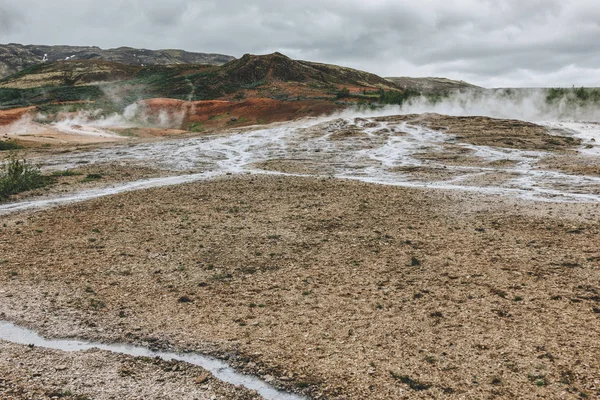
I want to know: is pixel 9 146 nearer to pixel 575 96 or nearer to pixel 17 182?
pixel 17 182

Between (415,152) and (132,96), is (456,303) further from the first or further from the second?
(132,96)

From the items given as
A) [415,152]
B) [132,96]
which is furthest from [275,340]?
[132,96]

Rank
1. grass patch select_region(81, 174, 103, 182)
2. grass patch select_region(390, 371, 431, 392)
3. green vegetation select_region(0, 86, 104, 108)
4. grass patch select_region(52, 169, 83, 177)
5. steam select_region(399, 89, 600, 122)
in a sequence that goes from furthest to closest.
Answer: green vegetation select_region(0, 86, 104, 108) < steam select_region(399, 89, 600, 122) < grass patch select_region(52, 169, 83, 177) < grass patch select_region(81, 174, 103, 182) < grass patch select_region(390, 371, 431, 392)

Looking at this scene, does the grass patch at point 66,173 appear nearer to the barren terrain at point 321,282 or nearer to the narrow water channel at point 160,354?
the barren terrain at point 321,282

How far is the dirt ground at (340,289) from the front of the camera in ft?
21.9

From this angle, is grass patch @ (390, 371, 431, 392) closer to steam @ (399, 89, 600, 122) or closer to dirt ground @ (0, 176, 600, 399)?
dirt ground @ (0, 176, 600, 399)

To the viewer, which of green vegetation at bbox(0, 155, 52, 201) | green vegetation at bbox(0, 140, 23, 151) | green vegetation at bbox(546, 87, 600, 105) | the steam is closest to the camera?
green vegetation at bbox(0, 155, 52, 201)

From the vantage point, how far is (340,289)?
31.3 feet

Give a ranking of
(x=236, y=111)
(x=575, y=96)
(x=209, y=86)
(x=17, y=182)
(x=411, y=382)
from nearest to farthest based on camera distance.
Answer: (x=411, y=382) → (x=17, y=182) → (x=575, y=96) → (x=236, y=111) → (x=209, y=86)

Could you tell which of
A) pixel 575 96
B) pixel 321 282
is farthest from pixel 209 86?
pixel 321 282

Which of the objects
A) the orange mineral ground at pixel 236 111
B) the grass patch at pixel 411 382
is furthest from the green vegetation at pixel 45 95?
the grass patch at pixel 411 382

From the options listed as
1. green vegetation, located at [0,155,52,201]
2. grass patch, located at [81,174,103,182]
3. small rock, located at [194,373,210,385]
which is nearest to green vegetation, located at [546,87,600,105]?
grass patch, located at [81,174,103,182]

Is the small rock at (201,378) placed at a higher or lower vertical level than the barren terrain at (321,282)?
lower

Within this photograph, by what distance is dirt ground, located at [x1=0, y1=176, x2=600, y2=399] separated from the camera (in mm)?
6676
